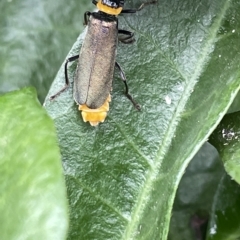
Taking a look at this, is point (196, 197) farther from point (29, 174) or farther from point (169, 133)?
point (29, 174)

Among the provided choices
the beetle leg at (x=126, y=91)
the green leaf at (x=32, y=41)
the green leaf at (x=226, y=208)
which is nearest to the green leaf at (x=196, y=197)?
the green leaf at (x=226, y=208)

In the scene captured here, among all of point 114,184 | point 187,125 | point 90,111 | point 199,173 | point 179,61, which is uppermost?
point 179,61

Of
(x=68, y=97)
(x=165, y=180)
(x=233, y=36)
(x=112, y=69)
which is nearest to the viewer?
(x=165, y=180)

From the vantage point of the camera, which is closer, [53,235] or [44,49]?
[53,235]

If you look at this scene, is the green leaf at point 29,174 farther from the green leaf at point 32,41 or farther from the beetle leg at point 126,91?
the green leaf at point 32,41

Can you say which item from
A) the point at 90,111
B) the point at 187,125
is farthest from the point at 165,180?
the point at 90,111

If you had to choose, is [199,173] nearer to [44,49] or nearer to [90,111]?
[90,111]

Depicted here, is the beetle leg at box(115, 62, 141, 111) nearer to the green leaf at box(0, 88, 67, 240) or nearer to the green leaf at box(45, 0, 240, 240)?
the green leaf at box(45, 0, 240, 240)
